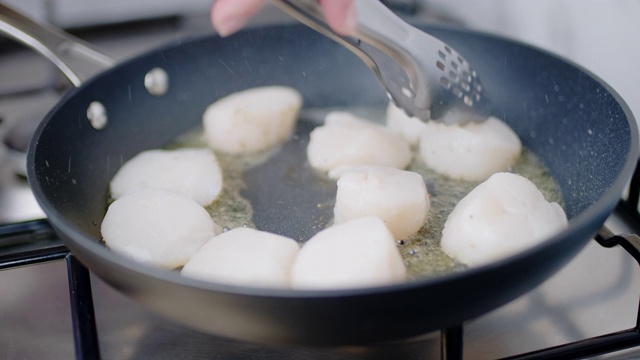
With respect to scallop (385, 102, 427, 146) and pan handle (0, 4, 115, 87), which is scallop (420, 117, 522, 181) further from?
pan handle (0, 4, 115, 87)

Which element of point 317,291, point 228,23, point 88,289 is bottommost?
point 88,289

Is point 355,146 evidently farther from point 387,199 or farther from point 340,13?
point 340,13

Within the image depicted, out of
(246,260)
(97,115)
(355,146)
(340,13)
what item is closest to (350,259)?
(246,260)

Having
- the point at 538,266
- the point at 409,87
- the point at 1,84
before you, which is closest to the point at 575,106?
the point at 409,87

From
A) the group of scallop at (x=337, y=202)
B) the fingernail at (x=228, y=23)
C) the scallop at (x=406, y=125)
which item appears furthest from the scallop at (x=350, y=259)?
the scallop at (x=406, y=125)

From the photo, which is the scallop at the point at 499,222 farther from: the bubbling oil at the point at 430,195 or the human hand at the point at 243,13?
the human hand at the point at 243,13

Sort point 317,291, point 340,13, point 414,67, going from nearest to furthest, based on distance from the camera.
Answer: point 317,291 < point 340,13 < point 414,67

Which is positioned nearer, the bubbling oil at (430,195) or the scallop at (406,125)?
the bubbling oil at (430,195)
